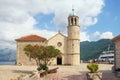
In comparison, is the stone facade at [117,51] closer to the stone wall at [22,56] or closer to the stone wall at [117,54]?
the stone wall at [117,54]

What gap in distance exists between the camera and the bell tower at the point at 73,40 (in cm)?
5756

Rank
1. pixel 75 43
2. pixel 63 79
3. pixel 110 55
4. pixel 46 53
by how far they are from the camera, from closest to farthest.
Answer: pixel 63 79, pixel 46 53, pixel 75 43, pixel 110 55

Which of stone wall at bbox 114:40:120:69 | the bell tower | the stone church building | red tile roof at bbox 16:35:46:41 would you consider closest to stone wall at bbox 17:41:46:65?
the stone church building

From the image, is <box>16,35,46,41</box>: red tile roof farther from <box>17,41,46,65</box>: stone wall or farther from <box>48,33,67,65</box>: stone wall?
<box>48,33,67,65</box>: stone wall

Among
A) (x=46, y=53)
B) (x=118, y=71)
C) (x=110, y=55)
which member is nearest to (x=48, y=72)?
(x=46, y=53)

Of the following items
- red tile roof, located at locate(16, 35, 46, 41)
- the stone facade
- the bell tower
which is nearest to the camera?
the stone facade

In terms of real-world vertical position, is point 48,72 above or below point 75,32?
below

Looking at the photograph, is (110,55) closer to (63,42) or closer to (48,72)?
(63,42)

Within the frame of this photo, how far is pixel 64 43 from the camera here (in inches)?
2334

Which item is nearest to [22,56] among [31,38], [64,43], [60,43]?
[31,38]

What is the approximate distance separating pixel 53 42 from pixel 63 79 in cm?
3493

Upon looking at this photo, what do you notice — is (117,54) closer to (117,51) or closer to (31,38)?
(117,51)

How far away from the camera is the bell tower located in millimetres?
57562

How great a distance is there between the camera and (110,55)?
9206 cm
